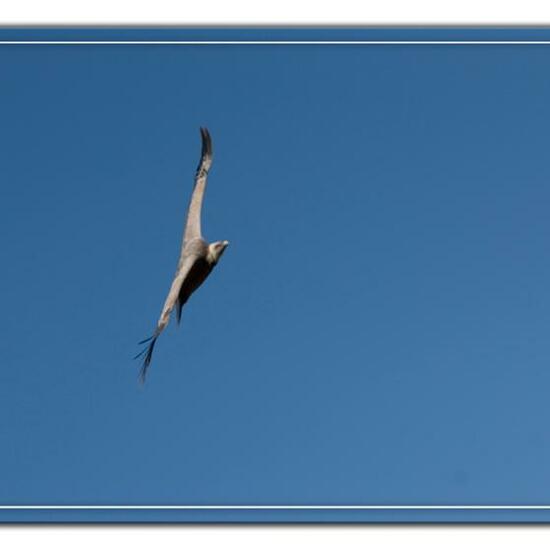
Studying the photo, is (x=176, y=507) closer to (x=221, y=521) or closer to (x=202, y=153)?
(x=221, y=521)

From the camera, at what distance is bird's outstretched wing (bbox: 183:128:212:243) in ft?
20.5

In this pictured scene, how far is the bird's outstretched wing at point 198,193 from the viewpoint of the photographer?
246 inches

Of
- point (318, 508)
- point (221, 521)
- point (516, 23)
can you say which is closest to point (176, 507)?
point (221, 521)

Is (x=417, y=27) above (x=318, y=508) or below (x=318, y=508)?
above

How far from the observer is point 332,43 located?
18.5 ft

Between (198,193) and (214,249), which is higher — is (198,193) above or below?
above

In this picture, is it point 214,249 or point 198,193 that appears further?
point 198,193

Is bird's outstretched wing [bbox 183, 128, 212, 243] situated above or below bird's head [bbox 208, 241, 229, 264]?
above

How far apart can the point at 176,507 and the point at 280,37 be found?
2.08m

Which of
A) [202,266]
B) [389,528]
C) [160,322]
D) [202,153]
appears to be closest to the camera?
[389,528]

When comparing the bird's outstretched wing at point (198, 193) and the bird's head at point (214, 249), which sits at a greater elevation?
the bird's outstretched wing at point (198, 193)

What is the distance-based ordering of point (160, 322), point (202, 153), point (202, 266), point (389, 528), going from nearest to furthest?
point (389, 528) < point (160, 322) < point (202, 266) < point (202, 153)

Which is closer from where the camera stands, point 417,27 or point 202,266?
point 417,27

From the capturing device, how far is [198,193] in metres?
6.45
